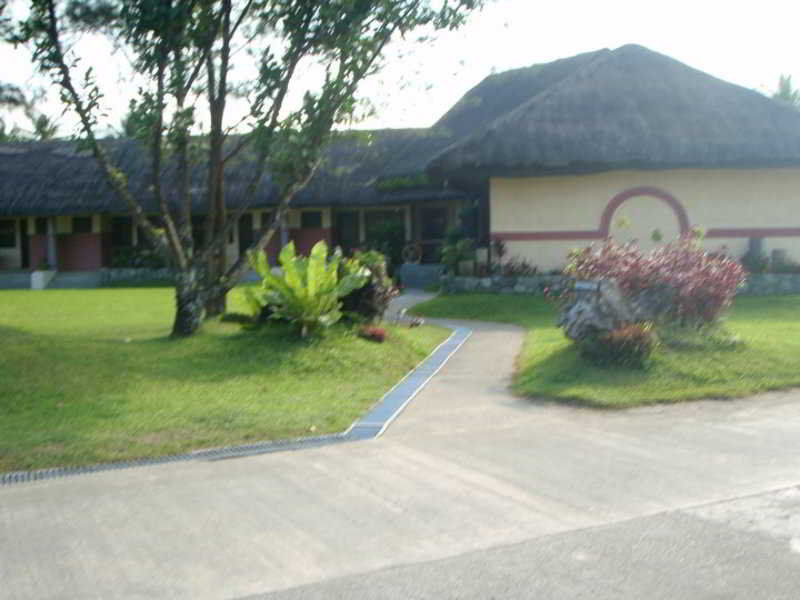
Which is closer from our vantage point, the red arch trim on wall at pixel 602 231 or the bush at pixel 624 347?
the bush at pixel 624 347

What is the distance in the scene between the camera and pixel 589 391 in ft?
35.9

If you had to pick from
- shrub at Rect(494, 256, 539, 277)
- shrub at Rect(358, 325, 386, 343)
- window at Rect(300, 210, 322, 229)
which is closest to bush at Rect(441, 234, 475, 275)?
shrub at Rect(494, 256, 539, 277)

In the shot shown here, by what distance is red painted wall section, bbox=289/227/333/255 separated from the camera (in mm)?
33625

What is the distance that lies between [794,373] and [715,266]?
2.30 m

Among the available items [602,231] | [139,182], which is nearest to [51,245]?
[139,182]

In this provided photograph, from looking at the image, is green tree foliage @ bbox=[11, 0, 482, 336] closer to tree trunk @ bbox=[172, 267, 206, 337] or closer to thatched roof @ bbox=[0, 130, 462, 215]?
tree trunk @ bbox=[172, 267, 206, 337]

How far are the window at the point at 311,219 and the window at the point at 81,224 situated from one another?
752 cm

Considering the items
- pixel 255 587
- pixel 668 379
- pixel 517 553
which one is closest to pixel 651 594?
pixel 517 553

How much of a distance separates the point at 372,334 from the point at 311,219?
798 inches

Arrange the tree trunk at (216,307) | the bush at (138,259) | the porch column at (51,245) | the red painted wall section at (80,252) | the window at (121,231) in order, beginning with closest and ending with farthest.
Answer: the tree trunk at (216,307)
the bush at (138,259)
the porch column at (51,245)
the red painted wall section at (80,252)
the window at (121,231)

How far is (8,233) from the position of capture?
3575cm

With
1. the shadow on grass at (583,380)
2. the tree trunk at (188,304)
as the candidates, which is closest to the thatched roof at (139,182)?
the tree trunk at (188,304)

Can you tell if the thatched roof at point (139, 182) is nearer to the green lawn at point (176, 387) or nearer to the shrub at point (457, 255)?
the shrub at point (457, 255)

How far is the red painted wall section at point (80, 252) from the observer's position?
1361 inches
